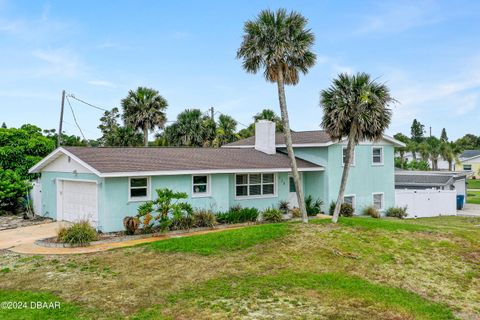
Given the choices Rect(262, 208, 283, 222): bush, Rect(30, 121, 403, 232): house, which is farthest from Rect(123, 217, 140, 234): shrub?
Rect(262, 208, 283, 222): bush

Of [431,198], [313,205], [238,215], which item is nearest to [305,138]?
[313,205]

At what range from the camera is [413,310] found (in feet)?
31.6

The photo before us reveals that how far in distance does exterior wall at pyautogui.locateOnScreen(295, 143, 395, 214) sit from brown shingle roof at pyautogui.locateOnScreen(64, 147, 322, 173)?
84 cm

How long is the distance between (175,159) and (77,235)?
6934 millimetres

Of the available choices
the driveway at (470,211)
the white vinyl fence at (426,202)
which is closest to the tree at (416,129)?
the driveway at (470,211)

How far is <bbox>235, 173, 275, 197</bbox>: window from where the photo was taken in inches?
912

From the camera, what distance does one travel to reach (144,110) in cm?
3775

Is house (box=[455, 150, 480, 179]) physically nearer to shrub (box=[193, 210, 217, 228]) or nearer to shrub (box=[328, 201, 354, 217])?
shrub (box=[328, 201, 354, 217])

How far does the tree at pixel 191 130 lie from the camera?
37.0m

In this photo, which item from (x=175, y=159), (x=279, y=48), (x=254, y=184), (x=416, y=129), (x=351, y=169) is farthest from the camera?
(x=416, y=129)

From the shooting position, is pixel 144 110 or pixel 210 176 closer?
pixel 210 176

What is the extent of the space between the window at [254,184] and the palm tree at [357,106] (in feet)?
20.9

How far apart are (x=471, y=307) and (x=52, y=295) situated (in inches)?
406

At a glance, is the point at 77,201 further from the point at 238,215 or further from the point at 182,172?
the point at 238,215
